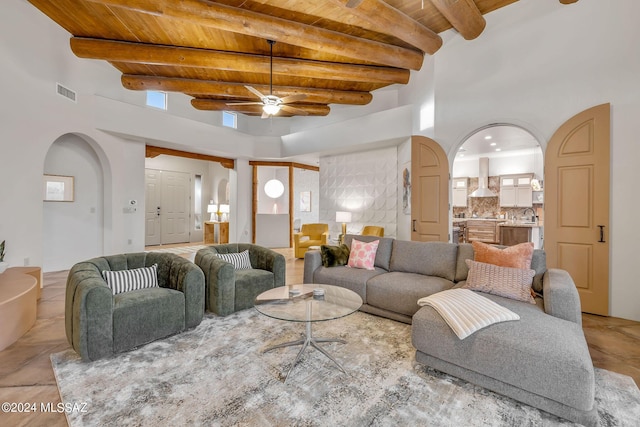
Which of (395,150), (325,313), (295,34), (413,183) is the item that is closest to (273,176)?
(395,150)

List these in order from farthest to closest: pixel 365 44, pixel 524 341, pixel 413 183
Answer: pixel 413 183 < pixel 365 44 < pixel 524 341

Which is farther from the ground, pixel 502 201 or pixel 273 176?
pixel 273 176

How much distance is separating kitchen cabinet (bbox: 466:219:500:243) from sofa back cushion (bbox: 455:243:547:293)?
6.35m

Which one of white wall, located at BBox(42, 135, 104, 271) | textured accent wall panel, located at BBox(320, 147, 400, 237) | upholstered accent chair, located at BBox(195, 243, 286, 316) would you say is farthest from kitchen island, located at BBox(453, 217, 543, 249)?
white wall, located at BBox(42, 135, 104, 271)

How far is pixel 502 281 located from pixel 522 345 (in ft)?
3.00

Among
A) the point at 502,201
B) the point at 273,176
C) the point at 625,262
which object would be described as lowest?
the point at 625,262

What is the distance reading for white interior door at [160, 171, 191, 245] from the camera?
9.14 m

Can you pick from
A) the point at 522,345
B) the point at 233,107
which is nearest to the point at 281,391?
the point at 522,345

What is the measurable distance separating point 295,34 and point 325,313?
327cm

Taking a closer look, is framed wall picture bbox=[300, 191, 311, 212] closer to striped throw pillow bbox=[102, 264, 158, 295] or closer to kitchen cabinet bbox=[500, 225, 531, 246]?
kitchen cabinet bbox=[500, 225, 531, 246]

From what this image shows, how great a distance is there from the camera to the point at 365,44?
3971 millimetres

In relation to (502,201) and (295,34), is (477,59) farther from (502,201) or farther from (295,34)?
(502,201)

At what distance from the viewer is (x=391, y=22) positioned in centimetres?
342

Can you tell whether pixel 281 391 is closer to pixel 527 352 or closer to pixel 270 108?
pixel 527 352
